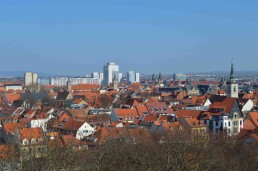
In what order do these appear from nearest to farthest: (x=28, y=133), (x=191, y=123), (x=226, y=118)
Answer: (x=28, y=133) → (x=191, y=123) → (x=226, y=118)

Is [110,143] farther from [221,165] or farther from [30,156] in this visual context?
[30,156]

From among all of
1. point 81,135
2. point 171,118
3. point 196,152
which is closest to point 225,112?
point 171,118

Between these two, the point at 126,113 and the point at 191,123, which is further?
the point at 126,113

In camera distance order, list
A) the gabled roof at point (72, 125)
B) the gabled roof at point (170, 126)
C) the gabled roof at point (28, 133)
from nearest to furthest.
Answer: the gabled roof at point (28, 133), the gabled roof at point (170, 126), the gabled roof at point (72, 125)

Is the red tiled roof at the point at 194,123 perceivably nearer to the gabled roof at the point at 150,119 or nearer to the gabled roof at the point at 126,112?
the gabled roof at the point at 150,119

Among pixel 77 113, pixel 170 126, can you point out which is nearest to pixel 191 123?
pixel 170 126

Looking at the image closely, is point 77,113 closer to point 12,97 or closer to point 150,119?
point 150,119

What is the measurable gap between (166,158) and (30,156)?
7.40 metres

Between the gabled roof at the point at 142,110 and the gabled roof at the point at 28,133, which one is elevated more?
the gabled roof at the point at 28,133

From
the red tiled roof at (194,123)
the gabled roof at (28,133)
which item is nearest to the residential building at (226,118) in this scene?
the red tiled roof at (194,123)

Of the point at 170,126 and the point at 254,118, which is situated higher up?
the point at 170,126

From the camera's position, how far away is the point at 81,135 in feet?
160

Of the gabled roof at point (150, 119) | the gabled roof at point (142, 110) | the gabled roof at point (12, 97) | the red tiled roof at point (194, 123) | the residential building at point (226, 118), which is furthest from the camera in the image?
the gabled roof at point (12, 97)

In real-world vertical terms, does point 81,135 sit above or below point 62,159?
below
